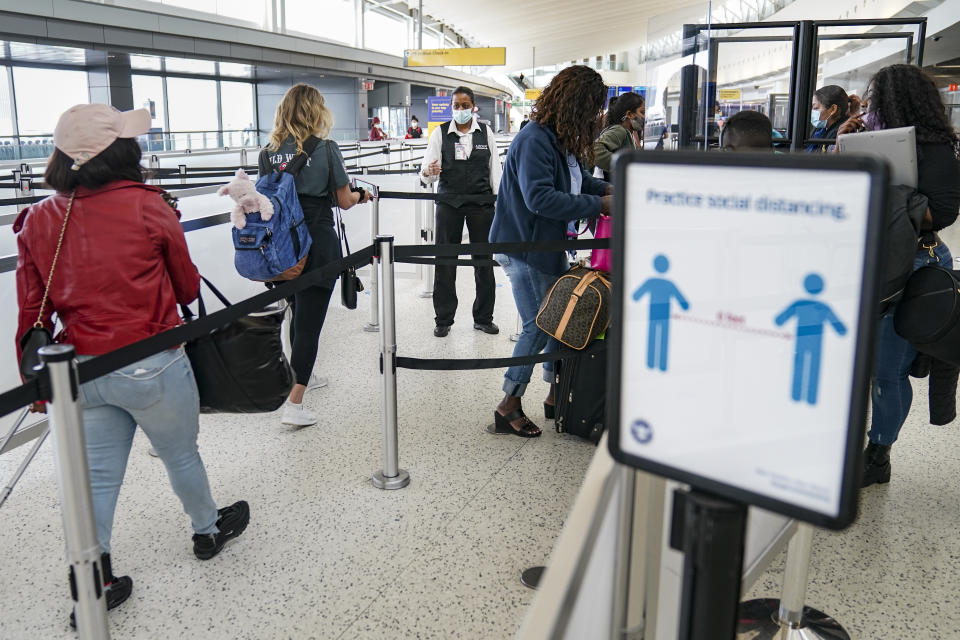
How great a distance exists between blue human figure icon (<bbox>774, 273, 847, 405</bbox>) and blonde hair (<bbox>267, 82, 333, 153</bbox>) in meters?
3.17

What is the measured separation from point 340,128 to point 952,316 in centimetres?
2575

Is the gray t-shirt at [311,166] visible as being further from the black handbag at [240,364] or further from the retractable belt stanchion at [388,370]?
the black handbag at [240,364]

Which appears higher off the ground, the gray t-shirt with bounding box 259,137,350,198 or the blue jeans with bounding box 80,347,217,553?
the gray t-shirt with bounding box 259,137,350,198

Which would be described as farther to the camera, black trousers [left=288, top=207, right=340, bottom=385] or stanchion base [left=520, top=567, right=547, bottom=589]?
black trousers [left=288, top=207, right=340, bottom=385]

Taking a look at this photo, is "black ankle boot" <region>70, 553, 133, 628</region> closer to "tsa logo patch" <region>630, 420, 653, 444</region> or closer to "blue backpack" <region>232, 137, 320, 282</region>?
"blue backpack" <region>232, 137, 320, 282</region>

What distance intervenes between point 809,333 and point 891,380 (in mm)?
2635

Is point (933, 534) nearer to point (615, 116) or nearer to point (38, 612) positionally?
point (38, 612)

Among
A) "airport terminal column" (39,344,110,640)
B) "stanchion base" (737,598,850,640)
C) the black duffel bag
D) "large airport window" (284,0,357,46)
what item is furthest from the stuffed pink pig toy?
"large airport window" (284,0,357,46)

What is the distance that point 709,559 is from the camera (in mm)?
876

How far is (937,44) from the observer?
688 inches

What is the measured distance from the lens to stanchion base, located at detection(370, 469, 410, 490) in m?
3.20

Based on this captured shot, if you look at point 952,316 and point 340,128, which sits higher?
point 340,128

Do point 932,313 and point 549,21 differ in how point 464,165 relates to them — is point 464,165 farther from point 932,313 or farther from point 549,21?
point 549,21

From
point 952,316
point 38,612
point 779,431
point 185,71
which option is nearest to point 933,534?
point 952,316
